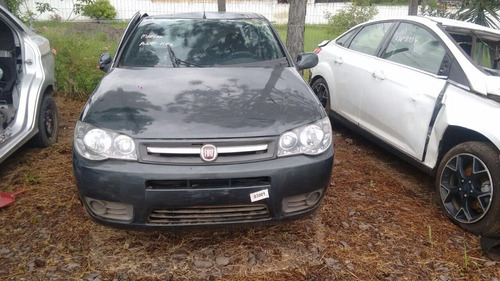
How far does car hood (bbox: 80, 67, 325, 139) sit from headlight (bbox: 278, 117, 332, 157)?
49 millimetres

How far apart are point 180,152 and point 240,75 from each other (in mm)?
1109

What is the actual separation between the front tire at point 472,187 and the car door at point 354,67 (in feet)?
4.77

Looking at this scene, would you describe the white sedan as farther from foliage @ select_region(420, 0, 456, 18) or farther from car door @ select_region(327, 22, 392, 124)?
foliage @ select_region(420, 0, 456, 18)

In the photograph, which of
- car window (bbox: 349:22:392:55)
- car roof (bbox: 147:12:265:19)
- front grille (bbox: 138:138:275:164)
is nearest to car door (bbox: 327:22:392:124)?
car window (bbox: 349:22:392:55)

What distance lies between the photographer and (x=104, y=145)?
242 centimetres

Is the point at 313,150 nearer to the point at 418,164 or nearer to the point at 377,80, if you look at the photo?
the point at 418,164

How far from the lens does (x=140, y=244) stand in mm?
2869

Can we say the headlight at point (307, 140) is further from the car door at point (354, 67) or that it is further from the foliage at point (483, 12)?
the foliage at point (483, 12)

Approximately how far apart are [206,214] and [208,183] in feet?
0.71

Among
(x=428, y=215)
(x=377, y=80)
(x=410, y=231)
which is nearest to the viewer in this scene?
(x=410, y=231)

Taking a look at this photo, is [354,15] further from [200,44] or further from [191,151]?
[191,151]

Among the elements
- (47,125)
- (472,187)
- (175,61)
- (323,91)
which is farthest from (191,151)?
(323,91)

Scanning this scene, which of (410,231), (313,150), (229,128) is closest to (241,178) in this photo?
(229,128)

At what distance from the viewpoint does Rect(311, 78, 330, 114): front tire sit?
17.0ft
